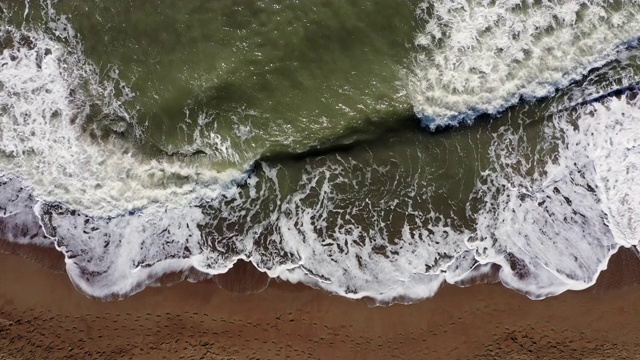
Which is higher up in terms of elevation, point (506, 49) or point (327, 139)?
point (506, 49)

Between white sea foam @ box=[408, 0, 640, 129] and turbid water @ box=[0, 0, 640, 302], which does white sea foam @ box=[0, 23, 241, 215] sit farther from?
white sea foam @ box=[408, 0, 640, 129]

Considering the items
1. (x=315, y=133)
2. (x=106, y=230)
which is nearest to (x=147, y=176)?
(x=106, y=230)

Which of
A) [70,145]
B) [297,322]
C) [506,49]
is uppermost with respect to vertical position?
[506,49]

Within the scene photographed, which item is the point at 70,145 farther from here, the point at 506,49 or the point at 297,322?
the point at 506,49

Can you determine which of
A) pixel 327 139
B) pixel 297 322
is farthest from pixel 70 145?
pixel 297 322

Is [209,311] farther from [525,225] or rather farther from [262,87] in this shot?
[525,225]

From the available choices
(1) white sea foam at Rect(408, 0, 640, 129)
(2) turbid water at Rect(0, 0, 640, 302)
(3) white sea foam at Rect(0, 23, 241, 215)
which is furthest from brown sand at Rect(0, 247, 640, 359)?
(1) white sea foam at Rect(408, 0, 640, 129)

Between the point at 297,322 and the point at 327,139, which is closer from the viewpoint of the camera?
the point at 297,322
